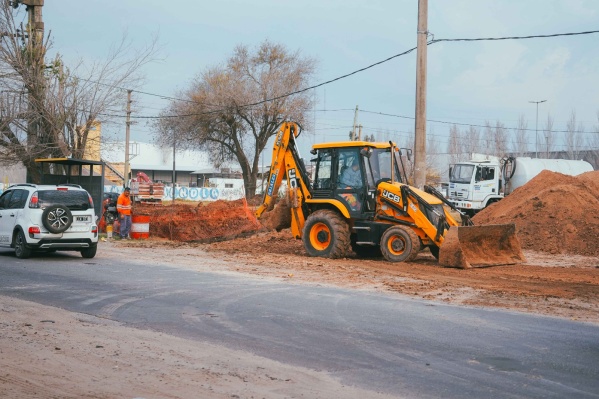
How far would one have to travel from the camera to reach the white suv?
62.8ft

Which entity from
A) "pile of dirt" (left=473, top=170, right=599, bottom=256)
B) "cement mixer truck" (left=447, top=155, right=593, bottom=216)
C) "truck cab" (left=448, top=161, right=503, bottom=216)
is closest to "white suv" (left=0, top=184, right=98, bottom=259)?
"pile of dirt" (left=473, top=170, right=599, bottom=256)

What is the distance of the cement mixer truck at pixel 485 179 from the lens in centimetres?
4141

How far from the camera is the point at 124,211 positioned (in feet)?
88.4

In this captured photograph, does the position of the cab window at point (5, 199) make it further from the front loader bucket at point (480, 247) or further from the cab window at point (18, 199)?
the front loader bucket at point (480, 247)

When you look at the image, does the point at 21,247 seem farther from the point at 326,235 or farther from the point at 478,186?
the point at 478,186

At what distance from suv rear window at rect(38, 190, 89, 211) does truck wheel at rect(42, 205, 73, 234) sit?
0.28 m

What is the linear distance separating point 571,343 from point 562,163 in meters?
39.3

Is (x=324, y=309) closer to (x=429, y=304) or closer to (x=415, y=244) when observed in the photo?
(x=429, y=304)

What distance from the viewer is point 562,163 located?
4678 cm

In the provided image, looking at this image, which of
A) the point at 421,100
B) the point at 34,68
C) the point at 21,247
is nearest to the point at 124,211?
the point at 21,247

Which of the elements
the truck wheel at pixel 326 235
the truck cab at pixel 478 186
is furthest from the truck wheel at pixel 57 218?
the truck cab at pixel 478 186

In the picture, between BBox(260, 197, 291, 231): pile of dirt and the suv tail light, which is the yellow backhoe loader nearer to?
BBox(260, 197, 291, 231): pile of dirt

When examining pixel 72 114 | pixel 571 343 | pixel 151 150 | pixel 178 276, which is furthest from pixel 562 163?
pixel 151 150

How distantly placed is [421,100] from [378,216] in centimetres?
431
